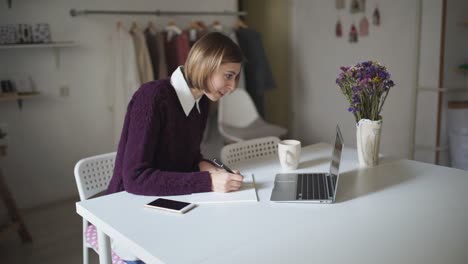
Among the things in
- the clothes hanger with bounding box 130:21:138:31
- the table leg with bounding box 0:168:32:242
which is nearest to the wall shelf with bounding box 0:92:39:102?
the table leg with bounding box 0:168:32:242

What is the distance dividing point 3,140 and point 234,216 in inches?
90.3

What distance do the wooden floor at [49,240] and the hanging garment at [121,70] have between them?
74 centimetres

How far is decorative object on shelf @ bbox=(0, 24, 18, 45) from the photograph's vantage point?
2822 mm

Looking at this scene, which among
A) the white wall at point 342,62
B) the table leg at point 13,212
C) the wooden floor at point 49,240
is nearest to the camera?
the wooden floor at point 49,240

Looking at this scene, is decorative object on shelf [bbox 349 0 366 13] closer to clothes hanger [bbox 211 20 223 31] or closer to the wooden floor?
clothes hanger [bbox 211 20 223 31]

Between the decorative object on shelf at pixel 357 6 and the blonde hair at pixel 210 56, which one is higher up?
the decorative object on shelf at pixel 357 6

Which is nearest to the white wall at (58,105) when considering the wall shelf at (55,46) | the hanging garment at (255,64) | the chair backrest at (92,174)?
the wall shelf at (55,46)

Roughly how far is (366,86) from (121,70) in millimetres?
2136

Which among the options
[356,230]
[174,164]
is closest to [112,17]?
[174,164]

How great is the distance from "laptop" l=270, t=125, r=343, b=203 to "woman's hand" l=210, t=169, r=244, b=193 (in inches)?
4.7

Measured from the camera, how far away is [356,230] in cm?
116

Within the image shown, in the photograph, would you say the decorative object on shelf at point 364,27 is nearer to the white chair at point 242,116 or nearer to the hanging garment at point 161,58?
the white chair at point 242,116

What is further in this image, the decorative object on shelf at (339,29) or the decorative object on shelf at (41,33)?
the decorative object on shelf at (339,29)

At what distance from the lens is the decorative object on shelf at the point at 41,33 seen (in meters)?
2.98
